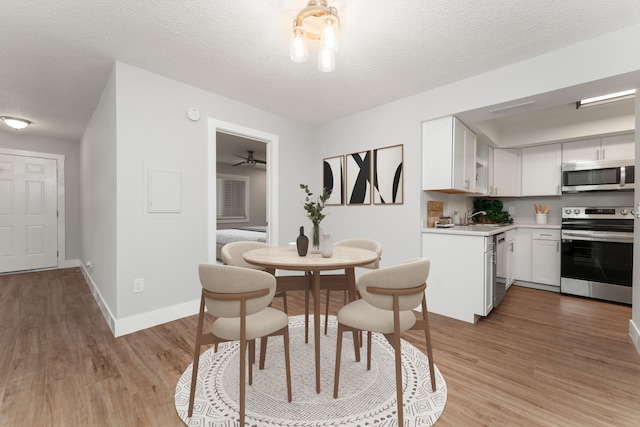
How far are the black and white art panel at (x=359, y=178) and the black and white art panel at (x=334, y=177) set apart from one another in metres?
0.12

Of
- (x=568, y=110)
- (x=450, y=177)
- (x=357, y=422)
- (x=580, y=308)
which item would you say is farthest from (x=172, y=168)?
(x=568, y=110)

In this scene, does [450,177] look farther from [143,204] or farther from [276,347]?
[143,204]

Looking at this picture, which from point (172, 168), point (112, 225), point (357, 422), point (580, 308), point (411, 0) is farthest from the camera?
point (580, 308)

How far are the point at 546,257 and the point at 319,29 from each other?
412 cm

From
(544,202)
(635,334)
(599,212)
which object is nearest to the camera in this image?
(635,334)

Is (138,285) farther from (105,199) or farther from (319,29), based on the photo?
(319,29)

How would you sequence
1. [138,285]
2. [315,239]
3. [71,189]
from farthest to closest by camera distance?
[71,189], [138,285], [315,239]

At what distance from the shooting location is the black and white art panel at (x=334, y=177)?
3965 millimetres

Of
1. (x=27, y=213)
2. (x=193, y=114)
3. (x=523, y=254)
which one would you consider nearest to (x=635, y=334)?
(x=523, y=254)

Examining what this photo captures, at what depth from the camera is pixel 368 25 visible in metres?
2.00

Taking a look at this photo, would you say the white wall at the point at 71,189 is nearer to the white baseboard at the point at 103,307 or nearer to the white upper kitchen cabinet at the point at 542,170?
the white baseboard at the point at 103,307

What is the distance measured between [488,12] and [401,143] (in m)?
1.55

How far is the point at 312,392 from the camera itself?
1699 millimetres

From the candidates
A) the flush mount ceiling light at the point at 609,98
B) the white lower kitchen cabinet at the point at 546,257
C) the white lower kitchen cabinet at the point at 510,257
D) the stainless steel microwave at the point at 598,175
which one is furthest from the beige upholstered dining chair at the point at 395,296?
the stainless steel microwave at the point at 598,175
